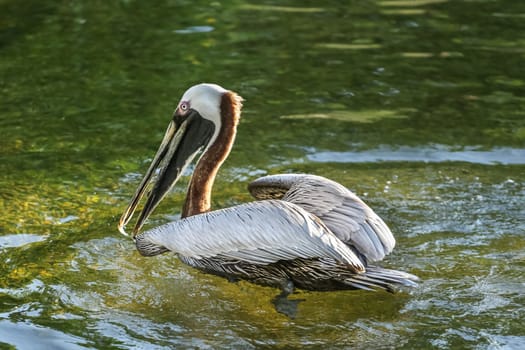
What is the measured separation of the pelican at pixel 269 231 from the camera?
4.82 m

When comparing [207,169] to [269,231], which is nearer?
[269,231]

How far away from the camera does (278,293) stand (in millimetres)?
5312

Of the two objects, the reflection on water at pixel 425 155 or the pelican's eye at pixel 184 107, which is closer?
the pelican's eye at pixel 184 107

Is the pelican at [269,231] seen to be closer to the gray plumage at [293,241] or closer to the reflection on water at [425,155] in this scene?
the gray plumage at [293,241]

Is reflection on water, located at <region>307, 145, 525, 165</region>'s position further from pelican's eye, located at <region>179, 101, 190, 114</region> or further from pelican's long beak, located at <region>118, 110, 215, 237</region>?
pelican's eye, located at <region>179, 101, 190, 114</region>

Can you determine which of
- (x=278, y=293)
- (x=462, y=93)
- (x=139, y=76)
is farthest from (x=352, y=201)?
(x=139, y=76)

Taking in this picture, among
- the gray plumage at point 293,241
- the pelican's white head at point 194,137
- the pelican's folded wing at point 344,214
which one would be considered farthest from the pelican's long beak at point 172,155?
the pelican's folded wing at point 344,214

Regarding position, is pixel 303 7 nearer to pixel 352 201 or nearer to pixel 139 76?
pixel 139 76

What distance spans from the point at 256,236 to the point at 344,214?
48cm

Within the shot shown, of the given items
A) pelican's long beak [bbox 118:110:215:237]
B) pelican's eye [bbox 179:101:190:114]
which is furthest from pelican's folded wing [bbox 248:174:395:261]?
pelican's eye [bbox 179:101:190:114]

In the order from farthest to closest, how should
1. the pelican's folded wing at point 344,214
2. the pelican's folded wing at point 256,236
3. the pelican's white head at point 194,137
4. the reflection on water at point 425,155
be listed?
the reflection on water at point 425,155 < the pelican's white head at point 194,137 < the pelican's folded wing at point 344,214 < the pelican's folded wing at point 256,236

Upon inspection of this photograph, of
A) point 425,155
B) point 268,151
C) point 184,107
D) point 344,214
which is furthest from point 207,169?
point 425,155

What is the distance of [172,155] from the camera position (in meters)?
5.64

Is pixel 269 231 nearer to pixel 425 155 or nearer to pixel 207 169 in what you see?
pixel 207 169
